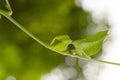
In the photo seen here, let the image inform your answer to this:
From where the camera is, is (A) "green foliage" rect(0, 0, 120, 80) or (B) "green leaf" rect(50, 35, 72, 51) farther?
(A) "green foliage" rect(0, 0, 120, 80)

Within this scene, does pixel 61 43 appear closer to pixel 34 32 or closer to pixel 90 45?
pixel 90 45

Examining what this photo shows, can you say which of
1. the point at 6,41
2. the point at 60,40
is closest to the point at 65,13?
the point at 6,41

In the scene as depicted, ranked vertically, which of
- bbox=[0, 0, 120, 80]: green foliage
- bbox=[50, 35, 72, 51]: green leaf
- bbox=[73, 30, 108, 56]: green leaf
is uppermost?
bbox=[73, 30, 108, 56]: green leaf

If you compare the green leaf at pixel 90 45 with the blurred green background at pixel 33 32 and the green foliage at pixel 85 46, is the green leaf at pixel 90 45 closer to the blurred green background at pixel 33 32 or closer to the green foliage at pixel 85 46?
the green foliage at pixel 85 46

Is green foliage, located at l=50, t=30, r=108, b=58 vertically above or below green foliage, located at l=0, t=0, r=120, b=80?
above

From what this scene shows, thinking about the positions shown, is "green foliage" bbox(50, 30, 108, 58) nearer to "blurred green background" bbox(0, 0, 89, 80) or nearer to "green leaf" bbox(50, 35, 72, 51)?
"green leaf" bbox(50, 35, 72, 51)

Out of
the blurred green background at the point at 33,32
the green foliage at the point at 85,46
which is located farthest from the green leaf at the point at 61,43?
the blurred green background at the point at 33,32

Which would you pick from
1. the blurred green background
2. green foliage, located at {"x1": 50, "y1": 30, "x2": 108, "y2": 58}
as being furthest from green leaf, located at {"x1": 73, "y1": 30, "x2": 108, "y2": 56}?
the blurred green background
